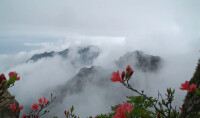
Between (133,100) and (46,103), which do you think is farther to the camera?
(133,100)

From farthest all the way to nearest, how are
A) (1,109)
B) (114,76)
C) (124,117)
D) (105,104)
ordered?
(105,104)
(1,109)
(114,76)
(124,117)

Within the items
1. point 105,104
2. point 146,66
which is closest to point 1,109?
point 105,104

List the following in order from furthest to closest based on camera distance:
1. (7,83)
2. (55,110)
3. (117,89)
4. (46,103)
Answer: (117,89), (55,110), (46,103), (7,83)

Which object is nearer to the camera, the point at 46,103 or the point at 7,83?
the point at 7,83

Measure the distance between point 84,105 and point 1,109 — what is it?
203 metres

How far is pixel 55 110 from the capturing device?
160000 mm

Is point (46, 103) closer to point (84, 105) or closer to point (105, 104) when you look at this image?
point (105, 104)

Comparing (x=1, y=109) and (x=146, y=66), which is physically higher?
(x=146, y=66)

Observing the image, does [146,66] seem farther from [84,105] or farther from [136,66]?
[84,105]

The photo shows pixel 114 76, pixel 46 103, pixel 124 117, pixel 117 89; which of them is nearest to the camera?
pixel 124 117

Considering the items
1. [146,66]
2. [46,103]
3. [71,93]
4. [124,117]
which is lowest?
[124,117]

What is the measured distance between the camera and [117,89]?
194 meters

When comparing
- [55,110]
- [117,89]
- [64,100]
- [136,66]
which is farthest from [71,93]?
[136,66]

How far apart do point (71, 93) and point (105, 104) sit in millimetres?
52511
